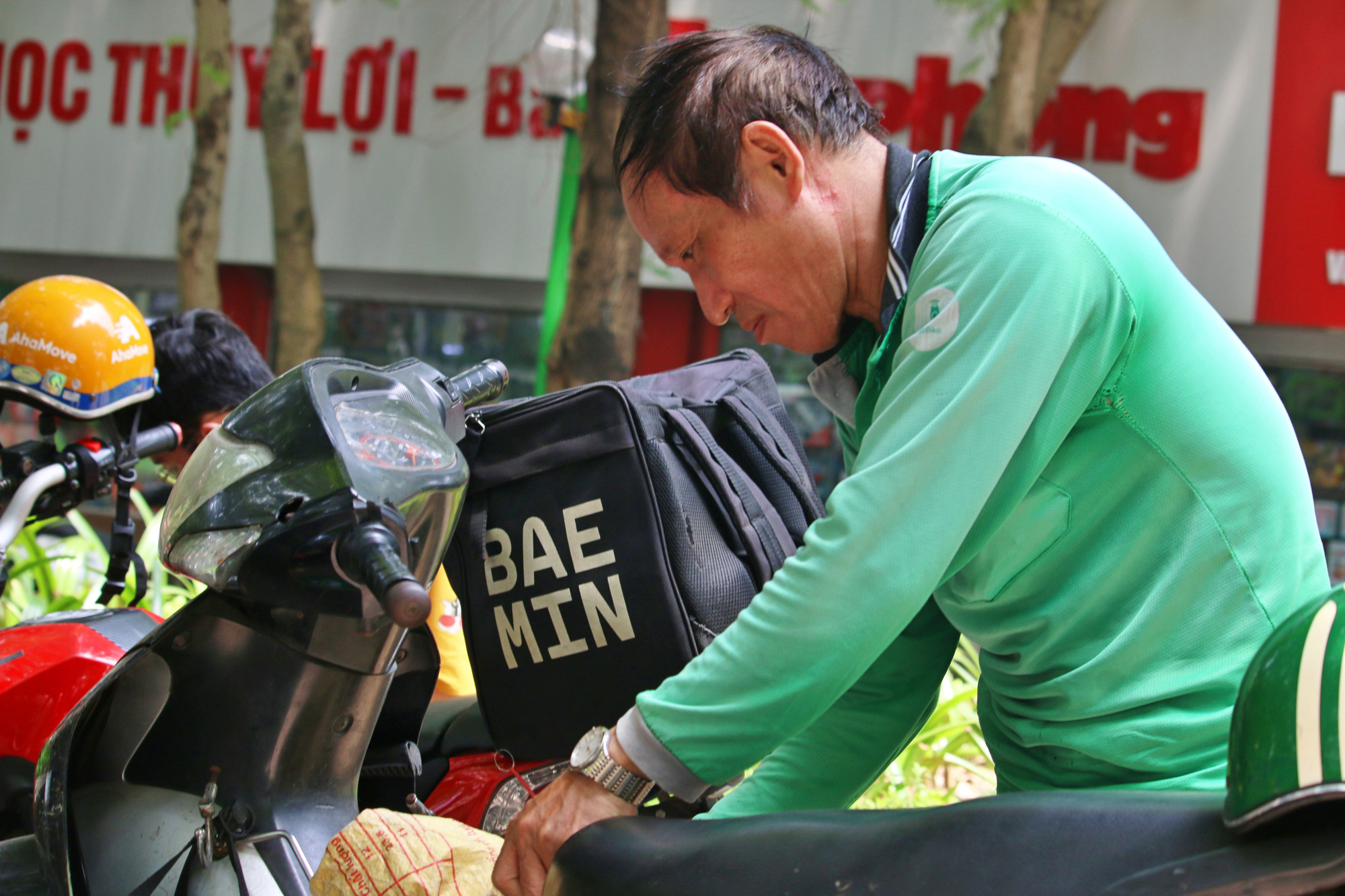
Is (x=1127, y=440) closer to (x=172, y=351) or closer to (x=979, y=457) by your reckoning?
(x=979, y=457)

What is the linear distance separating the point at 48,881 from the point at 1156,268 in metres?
1.32

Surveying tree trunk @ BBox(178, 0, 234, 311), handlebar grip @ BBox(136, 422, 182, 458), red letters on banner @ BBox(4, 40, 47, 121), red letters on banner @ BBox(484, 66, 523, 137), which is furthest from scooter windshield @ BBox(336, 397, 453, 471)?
Result: red letters on banner @ BBox(4, 40, 47, 121)

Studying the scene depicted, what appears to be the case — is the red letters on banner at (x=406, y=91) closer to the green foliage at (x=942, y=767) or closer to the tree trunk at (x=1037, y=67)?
the tree trunk at (x=1037, y=67)

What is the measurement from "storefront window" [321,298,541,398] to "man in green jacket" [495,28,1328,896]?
25.1ft

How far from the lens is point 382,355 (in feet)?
30.6

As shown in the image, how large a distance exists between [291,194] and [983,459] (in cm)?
578

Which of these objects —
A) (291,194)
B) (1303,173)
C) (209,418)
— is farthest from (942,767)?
(1303,173)

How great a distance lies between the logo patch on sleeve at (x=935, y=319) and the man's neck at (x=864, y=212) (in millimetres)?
209

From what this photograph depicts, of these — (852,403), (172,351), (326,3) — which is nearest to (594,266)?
(172,351)

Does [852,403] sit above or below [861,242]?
below

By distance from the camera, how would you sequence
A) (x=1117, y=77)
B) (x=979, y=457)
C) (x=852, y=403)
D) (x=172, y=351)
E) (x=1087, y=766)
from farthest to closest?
(x=1117, y=77) < (x=172, y=351) < (x=852, y=403) < (x=1087, y=766) < (x=979, y=457)

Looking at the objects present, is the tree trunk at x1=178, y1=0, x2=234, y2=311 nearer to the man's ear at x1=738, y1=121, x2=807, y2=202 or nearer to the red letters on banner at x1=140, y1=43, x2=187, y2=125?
the red letters on banner at x1=140, y1=43, x2=187, y2=125

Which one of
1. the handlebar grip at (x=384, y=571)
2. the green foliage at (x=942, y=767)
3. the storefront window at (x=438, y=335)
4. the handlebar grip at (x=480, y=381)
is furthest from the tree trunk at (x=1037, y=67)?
the handlebar grip at (x=384, y=571)

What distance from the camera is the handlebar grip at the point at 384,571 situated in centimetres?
91
